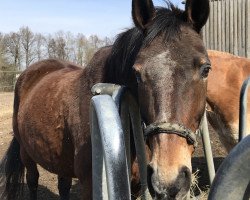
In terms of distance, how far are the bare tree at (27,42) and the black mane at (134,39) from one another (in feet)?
138

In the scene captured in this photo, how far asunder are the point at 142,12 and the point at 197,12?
34 cm

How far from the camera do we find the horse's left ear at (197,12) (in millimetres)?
2178

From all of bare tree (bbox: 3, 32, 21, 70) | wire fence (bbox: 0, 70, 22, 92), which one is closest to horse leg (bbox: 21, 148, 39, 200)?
wire fence (bbox: 0, 70, 22, 92)

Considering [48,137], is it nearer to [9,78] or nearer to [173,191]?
[173,191]

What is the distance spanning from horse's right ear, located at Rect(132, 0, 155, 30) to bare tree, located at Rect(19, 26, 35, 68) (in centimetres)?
4261

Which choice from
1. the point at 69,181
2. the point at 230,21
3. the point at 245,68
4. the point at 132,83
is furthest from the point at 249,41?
the point at 132,83

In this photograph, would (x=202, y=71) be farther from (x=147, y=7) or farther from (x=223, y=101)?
(x=223, y=101)

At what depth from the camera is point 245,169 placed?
2.85 feet

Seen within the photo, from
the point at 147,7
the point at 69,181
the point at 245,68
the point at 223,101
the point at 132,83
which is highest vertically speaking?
the point at 147,7

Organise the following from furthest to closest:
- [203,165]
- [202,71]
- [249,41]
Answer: [249,41] < [203,165] < [202,71]

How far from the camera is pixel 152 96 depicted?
6.10 feet

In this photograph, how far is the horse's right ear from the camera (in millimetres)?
2230

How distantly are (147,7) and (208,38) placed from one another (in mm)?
5077

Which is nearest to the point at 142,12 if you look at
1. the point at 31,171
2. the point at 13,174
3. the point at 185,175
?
the point at 185,175
